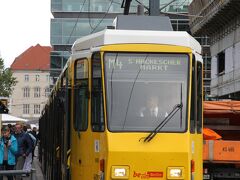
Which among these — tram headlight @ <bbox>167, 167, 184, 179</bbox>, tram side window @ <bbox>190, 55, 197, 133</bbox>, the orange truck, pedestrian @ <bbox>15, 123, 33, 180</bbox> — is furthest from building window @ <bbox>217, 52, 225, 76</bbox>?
tram headlight @ <bbox>167, 167, 184, 179</bbox>

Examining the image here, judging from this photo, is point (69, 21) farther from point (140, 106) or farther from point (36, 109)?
point (36, 109)

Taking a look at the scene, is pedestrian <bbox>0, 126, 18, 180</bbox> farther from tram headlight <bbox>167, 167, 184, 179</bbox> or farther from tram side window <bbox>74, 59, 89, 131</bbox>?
tram headlight <bbox>167, 167, 184, 179</bbox>

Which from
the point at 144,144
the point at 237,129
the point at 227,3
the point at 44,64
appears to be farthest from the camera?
the point at 44,64

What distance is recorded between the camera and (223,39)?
40562 millimetres

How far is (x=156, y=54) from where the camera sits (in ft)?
37.5

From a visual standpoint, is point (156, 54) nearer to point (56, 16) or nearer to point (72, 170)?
point (72, 170)

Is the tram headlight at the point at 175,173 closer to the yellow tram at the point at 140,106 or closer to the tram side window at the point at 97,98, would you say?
the yellow tram at the point at 140,106

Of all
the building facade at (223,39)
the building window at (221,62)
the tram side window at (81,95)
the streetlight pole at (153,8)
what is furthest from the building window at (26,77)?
the tram side window at (81,95)

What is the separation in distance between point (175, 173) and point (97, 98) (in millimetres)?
1681

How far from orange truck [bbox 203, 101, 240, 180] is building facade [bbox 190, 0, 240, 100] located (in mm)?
19446

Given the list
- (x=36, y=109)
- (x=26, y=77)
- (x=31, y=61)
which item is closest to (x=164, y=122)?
(x=36, y=109)

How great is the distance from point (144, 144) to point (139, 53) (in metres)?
1.53

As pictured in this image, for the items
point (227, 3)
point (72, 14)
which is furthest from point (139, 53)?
point (72, 14)

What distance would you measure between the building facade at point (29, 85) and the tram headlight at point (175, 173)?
5609 inches
